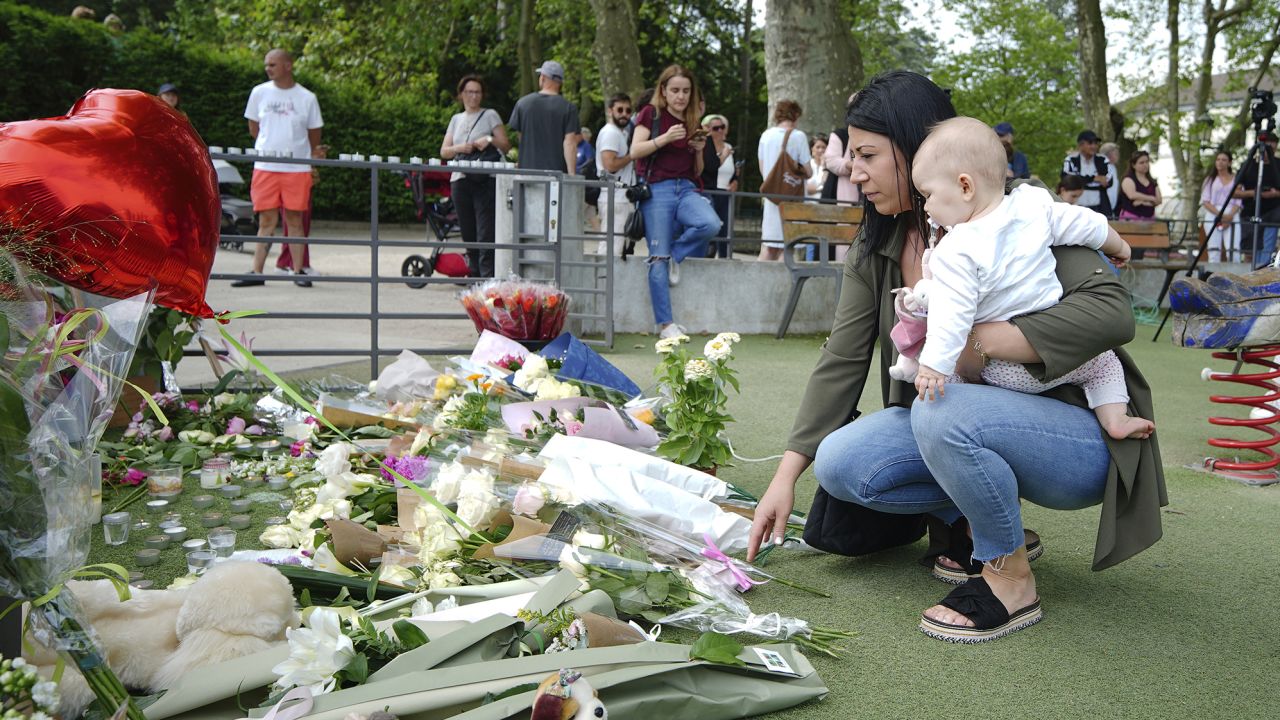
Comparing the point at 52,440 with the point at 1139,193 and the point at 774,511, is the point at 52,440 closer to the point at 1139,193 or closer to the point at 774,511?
the point at 774,511

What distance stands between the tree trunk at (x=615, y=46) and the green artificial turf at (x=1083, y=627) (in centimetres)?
1344

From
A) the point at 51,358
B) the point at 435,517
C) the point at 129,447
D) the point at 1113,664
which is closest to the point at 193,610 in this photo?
the point at 51,358

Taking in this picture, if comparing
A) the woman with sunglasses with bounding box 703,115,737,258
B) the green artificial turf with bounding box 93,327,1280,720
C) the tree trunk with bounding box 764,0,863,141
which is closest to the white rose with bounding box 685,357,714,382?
the green artificial turf with bounding box 93,327,1280,720

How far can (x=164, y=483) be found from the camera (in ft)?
12.2

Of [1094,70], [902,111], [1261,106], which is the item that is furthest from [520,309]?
[1094,70]

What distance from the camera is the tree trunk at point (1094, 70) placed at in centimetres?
1927

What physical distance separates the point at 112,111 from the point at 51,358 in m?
0.70

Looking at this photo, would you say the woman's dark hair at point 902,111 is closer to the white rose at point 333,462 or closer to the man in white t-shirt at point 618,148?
the white rose at point 333,462

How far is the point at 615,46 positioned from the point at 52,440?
51.8ft

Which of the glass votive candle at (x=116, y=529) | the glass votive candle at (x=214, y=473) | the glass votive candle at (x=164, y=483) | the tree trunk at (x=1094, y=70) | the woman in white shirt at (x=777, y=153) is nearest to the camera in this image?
the glass votive candle at (x=116, y=529)

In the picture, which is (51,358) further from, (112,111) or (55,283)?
(112,111)

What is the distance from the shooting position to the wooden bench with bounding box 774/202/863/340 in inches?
342

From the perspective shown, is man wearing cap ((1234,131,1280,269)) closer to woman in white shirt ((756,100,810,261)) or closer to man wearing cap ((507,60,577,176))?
woman in white shirt ((756,100,810,261))

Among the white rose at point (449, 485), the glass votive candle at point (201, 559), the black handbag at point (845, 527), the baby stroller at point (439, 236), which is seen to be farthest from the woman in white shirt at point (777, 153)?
the glass votive candle at point (201, 559)
